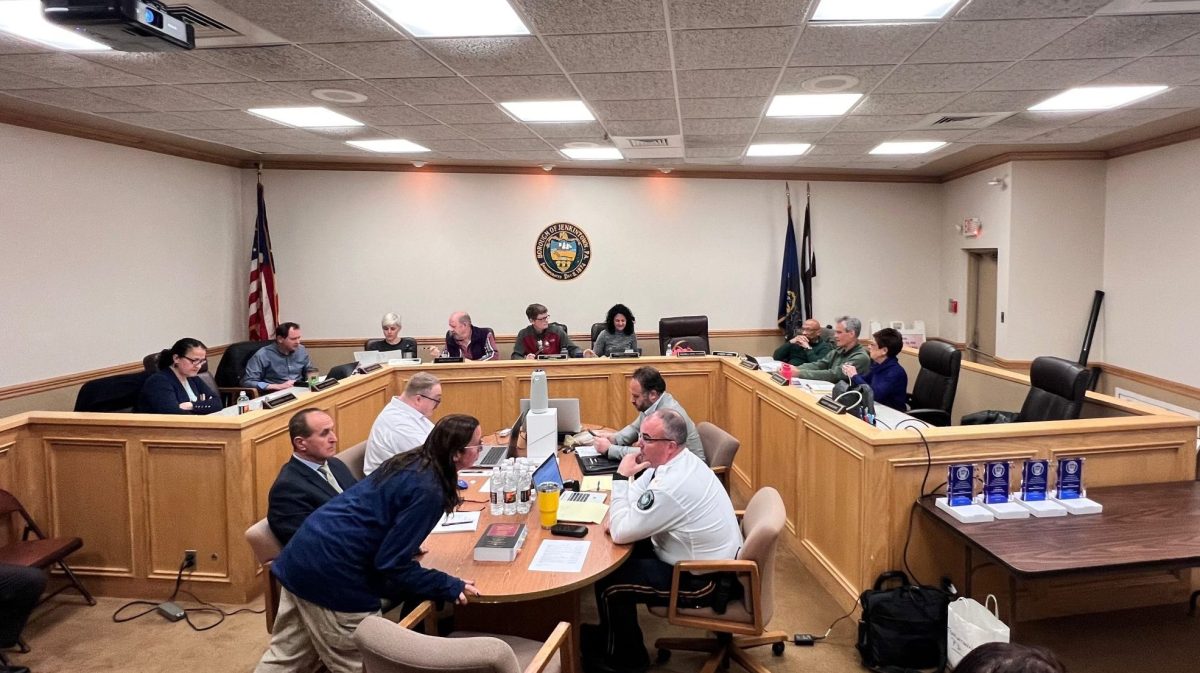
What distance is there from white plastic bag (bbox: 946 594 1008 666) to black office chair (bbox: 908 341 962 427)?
6.49ft

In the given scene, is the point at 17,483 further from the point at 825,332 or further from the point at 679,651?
the point at 825,332

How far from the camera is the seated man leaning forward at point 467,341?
19.5ft

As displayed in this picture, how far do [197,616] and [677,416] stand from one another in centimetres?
282

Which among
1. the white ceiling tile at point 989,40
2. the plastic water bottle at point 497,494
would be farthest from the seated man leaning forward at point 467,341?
the white ceiling tile at point 989,40

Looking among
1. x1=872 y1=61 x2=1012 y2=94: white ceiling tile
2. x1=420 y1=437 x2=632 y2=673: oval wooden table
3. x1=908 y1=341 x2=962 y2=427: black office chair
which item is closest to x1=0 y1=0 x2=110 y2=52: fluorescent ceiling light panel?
x1=420 y1=437 x2=632 y2=673: oval wooden table

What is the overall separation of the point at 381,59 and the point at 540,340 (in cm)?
326

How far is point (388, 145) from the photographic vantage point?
6.22 metres

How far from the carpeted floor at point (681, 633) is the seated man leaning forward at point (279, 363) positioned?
2321 millimetres

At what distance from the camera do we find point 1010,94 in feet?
13.9

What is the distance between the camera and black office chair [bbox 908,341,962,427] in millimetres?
4719

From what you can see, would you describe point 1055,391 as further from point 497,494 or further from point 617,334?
point 617,334

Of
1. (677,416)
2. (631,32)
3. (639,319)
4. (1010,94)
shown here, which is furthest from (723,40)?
(639,319)

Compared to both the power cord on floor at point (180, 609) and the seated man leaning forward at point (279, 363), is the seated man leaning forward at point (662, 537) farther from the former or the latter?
the seated man leaning forward at point (279, 363)

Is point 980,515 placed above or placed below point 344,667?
above
